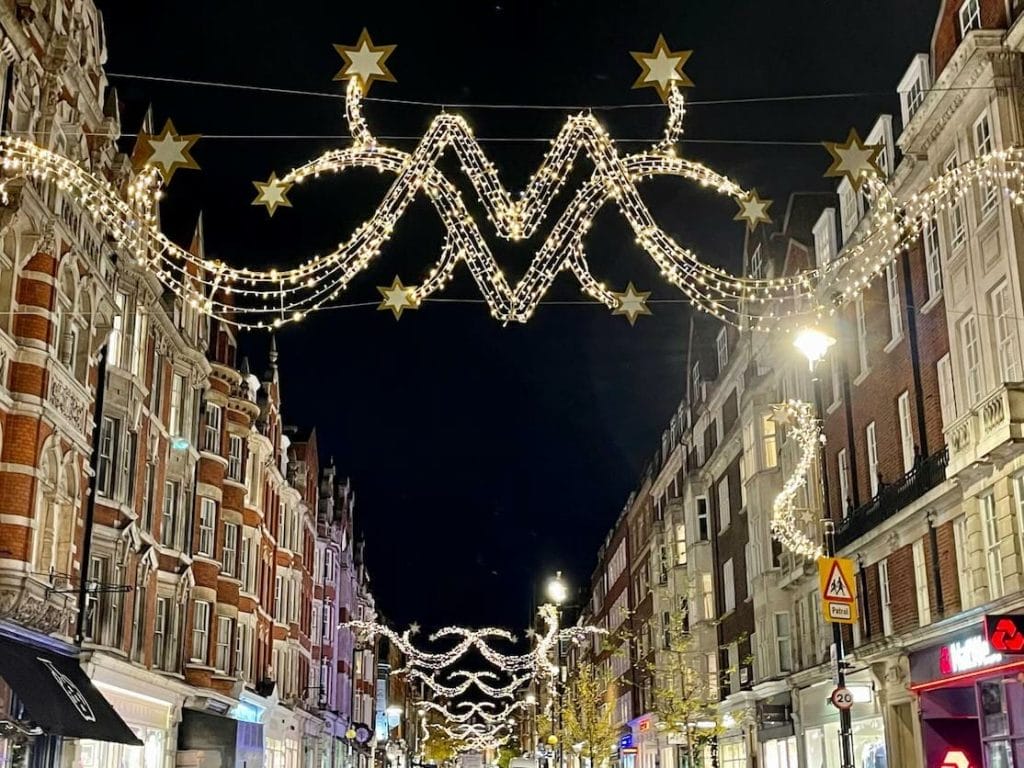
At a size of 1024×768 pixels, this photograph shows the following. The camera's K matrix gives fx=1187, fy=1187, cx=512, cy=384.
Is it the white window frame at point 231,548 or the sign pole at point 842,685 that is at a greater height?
the white window frame at point 231,548

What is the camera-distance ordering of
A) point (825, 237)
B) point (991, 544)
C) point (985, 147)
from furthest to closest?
point (825, 237), point (985, 147), point (991, 544)

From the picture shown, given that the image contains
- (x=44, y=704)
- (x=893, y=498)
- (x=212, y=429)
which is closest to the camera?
(x=44, y=704)

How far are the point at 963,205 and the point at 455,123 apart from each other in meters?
12.5

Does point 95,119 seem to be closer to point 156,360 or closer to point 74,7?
point 74,7

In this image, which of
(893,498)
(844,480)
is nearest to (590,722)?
(844,480)

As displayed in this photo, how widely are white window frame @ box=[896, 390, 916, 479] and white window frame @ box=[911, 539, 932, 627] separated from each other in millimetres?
1854

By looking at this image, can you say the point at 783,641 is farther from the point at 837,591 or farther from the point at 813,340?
the point at 813,340

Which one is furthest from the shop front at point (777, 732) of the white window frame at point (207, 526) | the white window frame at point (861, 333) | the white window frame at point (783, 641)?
the white window frame at point (207, 526)

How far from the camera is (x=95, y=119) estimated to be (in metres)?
27.0

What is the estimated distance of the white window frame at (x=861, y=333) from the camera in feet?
→ 100

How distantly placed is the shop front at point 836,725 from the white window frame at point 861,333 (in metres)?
7.87

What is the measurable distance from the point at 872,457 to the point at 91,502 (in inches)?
750

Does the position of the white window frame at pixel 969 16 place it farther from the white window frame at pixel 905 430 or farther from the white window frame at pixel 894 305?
the white window frame at pixel 905 430

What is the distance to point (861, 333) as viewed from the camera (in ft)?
102
